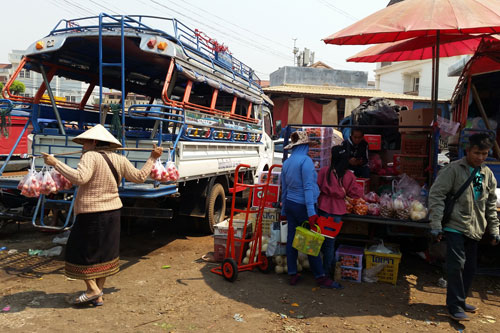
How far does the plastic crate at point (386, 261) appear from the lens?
14.9 feet

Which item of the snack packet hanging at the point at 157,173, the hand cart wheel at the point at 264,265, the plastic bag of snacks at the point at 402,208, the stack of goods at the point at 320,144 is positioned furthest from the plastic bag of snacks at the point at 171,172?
the plastic bag of snacks at the point at 402,208

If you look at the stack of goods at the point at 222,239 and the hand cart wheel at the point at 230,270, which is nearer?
the hand cart wheel at the point at 230,270

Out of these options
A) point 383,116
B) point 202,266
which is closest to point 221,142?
point 202,266

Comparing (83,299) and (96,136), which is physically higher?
(96,136)

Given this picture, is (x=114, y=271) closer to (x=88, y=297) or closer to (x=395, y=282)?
(x=88, y=297)

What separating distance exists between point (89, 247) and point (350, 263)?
9.99ft

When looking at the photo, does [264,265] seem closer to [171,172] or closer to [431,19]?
[171,172]

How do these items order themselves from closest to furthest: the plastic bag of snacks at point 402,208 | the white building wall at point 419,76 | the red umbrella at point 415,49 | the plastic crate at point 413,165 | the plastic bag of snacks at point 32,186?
the plastic bag of snacks at point 32,186 < the plastic bag of snacks at point 402,208 < the plastic crate at point 413,165 < the red umbrella at point 415,49 < the white building wall at point 419,76

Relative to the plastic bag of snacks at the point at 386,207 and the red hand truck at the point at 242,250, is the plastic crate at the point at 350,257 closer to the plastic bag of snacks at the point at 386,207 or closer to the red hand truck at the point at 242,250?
the plastic bag of snacks at the point at 386,207

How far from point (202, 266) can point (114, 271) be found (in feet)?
4.75

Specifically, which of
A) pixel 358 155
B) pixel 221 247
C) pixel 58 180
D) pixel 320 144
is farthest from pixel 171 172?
pixel 358 155

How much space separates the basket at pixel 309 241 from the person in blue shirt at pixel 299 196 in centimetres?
12

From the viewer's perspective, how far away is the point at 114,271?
153 inches

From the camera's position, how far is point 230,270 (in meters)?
4.50
